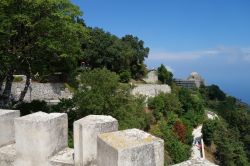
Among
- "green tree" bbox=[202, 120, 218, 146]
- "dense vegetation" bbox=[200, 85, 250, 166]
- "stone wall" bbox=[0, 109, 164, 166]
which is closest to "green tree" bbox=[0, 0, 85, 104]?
"stone wall" bbox=[0, 109, 164, 166]

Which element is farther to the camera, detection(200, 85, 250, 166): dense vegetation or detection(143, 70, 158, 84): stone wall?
detection(143, 70, 158, 84): stone wall

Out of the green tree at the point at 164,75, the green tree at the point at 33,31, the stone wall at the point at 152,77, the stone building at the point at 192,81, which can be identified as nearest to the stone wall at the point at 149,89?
the stone wall at the point at 152,77

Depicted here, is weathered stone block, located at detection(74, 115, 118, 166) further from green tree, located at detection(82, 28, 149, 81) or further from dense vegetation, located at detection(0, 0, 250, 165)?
green tree, located at detection(82, 28, 149, 81)

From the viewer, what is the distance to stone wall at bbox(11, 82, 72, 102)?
36719 mm

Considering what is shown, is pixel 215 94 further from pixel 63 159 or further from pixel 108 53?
pixel 63 159

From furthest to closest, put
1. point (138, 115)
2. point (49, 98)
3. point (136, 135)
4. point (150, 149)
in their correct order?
point (49, 98) → point (138, 115) → point (136, 135) → point (150, 149)

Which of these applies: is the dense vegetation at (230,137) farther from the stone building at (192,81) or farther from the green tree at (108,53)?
the green tree at (108,53)

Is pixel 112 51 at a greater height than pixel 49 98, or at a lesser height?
greater

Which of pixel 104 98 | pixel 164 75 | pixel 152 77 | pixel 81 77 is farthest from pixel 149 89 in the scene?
pixel 104 98

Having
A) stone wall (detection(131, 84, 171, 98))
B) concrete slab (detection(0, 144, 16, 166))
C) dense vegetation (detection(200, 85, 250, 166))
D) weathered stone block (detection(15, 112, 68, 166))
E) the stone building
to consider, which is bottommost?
dense vegetation (detection(200, 85, 250, 166))

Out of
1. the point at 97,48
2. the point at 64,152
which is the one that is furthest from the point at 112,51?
the point at 64,152

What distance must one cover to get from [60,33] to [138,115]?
14.4 m

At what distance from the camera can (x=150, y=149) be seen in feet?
14.2

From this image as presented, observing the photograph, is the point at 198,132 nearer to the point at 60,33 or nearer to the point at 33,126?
the point at 60,33
